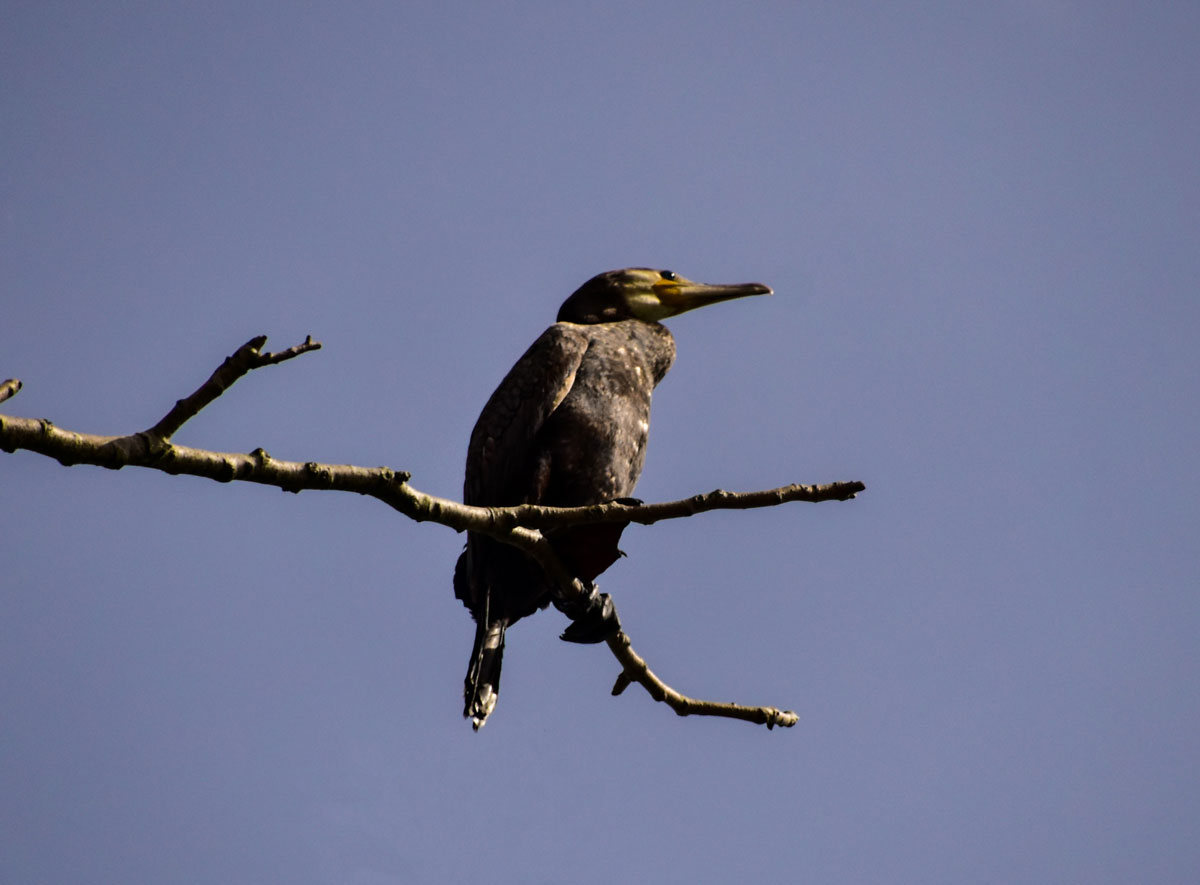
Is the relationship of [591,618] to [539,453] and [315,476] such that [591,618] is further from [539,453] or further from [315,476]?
[315,476]

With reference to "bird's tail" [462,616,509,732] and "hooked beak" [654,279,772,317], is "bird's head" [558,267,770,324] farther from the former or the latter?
"bird's tail" [462,616,509,732]

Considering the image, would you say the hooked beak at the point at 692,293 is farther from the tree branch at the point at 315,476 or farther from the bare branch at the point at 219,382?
the bare branch at the point at 219,382

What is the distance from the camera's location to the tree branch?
9.06 feet

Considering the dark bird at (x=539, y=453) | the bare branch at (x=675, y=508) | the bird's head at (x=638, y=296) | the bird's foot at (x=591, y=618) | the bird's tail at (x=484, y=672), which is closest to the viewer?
the bare branch at (x=675, y=508)

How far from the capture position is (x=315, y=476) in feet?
10.5

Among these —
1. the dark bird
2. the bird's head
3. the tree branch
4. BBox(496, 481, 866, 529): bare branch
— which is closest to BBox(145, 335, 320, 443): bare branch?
the tree branch

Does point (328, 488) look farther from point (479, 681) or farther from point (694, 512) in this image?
point (479, 681)

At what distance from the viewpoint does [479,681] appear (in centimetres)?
519

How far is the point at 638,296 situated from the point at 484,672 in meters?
2.31

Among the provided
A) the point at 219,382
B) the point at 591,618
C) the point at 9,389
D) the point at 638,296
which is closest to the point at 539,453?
the point at 591,618

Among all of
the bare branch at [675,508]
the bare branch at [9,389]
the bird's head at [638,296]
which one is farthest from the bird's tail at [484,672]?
the bare branch at [9,389]

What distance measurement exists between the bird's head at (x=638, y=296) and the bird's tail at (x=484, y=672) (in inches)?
73.3

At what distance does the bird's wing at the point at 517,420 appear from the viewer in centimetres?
542

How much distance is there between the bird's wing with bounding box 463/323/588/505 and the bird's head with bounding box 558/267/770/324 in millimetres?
708
